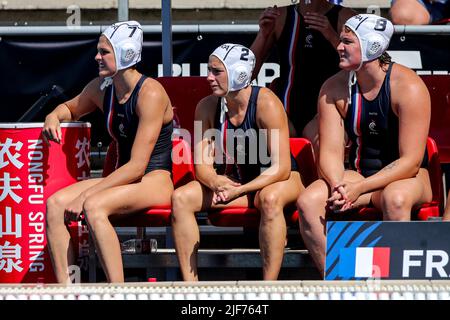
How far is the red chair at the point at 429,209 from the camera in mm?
5211

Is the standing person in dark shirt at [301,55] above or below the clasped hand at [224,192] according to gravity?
above

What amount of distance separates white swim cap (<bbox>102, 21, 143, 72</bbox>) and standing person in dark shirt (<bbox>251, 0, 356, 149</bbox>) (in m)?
0.95

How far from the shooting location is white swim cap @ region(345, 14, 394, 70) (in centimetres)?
523

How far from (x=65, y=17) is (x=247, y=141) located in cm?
460

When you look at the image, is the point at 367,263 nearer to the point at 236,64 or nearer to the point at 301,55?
the point at 236,64

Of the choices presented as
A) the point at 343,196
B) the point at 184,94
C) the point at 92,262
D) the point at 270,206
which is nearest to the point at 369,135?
the point at 343,196

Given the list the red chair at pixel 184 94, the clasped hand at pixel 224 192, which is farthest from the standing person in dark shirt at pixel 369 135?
the red chair at pixel 184 94

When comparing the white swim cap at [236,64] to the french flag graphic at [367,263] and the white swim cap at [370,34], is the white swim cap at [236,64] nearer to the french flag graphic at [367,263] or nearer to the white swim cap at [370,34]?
the white swim cap at [370,34]

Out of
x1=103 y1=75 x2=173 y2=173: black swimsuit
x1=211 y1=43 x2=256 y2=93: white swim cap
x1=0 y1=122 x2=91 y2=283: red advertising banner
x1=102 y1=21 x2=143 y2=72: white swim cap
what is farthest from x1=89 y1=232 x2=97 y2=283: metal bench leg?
x1=211 y1=43 x2=256 y2=93: white swim cap

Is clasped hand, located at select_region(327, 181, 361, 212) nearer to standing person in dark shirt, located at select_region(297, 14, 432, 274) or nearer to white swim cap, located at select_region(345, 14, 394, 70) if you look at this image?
standing person in dark shirt, located at select_region(297, 14, 432, 274)

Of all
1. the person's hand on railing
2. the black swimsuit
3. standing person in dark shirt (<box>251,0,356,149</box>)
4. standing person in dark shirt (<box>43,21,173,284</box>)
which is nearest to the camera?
standing person in dark shirt (<box>43,21,173,284</box>)

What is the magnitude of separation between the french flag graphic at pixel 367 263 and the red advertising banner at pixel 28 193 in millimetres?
1882

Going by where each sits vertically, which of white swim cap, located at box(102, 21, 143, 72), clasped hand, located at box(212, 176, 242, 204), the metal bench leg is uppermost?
white swim cap, located at box(102, 21, 143, 72)
